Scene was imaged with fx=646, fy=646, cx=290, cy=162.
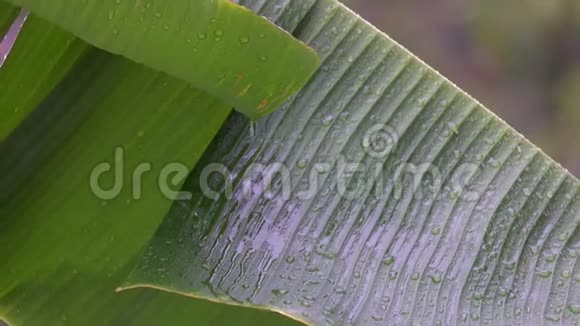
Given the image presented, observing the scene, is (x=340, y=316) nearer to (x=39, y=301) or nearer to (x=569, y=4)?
(x=39, y=301)

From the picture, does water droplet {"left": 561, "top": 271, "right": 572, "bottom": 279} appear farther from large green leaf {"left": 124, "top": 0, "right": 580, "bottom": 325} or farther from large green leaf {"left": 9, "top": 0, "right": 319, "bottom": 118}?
large green leaf {"left": 9, "top": 0, "right": 319, "bottom": 118}

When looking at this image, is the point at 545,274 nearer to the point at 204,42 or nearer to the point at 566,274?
the point at 566,274

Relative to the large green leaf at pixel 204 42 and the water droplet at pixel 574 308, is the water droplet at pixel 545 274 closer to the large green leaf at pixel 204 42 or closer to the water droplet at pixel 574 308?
the water droplet at pixel 574 308

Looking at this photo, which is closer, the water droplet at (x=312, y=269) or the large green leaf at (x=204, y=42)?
the large green leaf at (x=204, y=42)

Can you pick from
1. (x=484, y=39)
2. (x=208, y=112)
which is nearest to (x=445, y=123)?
(x=208, y=112)

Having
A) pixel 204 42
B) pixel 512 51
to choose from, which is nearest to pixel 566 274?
pixel 204 42

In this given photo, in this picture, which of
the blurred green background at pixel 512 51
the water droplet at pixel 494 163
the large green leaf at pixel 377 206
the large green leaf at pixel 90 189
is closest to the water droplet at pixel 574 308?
the large green leaf at pixel 377 206
